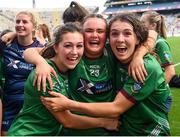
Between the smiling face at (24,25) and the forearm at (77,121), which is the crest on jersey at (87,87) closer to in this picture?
the forearm at (77,121)

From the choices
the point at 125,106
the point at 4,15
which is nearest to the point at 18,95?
the point at 125,106

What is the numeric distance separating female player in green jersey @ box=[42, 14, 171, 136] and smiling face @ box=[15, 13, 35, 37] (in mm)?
1778

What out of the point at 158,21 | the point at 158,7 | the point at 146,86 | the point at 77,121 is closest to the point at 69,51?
the point at 77,121

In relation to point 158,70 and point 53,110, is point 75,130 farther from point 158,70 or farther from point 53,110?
point 158,70

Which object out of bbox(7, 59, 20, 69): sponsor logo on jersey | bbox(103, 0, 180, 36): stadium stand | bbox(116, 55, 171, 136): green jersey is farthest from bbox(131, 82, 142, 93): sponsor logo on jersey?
bbox(103, 0, 180, 36): stadium stand

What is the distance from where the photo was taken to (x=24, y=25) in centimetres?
482

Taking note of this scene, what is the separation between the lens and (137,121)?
3.19 m

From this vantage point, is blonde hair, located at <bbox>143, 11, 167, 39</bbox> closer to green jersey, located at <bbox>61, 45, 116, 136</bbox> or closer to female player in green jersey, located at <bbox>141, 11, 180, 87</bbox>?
female player in green jersey, located at <bbox>141, 11, 180, 87</bbox>

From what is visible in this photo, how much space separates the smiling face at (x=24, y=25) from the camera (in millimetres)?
4801

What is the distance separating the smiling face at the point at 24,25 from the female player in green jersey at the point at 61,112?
1.54m

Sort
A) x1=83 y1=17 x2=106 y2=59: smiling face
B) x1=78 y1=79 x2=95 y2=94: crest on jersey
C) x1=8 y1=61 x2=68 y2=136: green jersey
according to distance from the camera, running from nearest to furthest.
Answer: x1=8 y1=61 x2=68 y2=136: green jersey → x1=78 y1=79 x2=95 y2=94: crest on jersey → x1=83 y1=17 x2=106 y2=59: smiling face

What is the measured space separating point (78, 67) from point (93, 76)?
155 millimetres

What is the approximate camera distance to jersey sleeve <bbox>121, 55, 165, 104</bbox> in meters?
3.05

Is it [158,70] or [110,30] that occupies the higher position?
[110,30]
